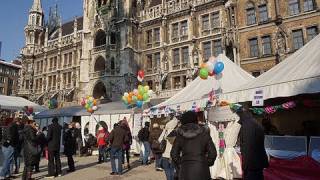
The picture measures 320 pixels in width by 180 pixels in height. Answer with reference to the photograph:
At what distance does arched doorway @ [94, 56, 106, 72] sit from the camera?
32.3m

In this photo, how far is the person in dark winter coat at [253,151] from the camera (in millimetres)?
5008

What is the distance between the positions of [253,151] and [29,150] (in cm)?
714

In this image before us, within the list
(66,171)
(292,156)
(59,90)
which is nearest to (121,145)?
(66,171)

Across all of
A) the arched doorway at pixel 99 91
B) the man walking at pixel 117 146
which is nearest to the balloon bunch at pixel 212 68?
the man walking at pixel 117 146

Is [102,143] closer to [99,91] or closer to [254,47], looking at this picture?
[254,47]

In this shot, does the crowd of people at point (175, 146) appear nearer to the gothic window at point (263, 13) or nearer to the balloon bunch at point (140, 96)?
the balloon bunch at point (140, 96)

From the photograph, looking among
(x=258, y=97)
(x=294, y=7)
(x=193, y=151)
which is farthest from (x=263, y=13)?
(x=193, y=151)

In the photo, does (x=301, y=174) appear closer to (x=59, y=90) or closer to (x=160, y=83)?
(x=160, y=83)

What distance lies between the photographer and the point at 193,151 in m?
4.39

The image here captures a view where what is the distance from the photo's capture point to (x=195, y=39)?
91.9 ft

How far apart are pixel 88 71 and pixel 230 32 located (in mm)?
16117

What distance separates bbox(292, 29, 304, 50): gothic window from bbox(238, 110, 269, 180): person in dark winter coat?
63.8ft

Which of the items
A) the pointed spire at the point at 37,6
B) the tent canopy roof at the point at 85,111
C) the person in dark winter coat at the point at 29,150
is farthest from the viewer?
the pointed spire at the point at 37,6

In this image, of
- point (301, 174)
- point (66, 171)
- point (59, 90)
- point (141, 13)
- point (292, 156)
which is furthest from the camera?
point (59, 90)
